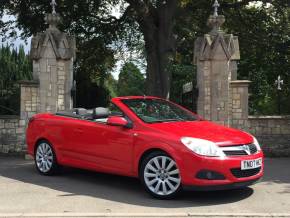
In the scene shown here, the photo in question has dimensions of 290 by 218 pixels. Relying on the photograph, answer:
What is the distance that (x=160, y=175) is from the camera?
7734 mm

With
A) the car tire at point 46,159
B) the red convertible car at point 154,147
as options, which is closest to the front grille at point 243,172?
the red convertible car at point 154,147

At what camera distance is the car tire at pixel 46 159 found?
32.4ft

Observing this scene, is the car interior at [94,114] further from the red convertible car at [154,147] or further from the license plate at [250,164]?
the license plate at [250,164]

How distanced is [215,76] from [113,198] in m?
6.23

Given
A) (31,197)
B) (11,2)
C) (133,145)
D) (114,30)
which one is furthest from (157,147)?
(114,30)

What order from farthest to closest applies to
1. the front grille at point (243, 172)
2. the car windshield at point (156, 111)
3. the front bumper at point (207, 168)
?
the car windshield at point (156, 111)
the front grille at point (243, 172)
the front bumper at point (207, 168)

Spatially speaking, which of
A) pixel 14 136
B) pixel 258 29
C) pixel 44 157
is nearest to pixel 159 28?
pixel 258 29

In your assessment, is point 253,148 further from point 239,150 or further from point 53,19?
point 53,19

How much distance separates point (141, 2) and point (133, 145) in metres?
9.51

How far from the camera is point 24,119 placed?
528 inches

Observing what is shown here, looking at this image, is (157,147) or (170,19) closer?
(157,147)

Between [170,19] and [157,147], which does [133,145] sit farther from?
[170,19]

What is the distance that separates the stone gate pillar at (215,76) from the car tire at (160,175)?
5.66m

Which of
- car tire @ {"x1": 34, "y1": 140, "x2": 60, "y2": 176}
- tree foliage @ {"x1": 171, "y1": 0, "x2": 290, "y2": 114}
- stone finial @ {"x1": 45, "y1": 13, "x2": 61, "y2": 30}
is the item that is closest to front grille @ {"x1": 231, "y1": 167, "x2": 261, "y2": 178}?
car tire @ {"x1": 34, "y1": 140, "x2": 60, "y2": 176}
